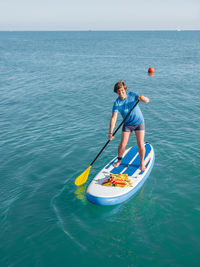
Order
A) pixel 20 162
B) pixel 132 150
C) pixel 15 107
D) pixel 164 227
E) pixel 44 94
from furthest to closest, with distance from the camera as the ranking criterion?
pixel 44 94 → pixel 15 107 → pixel 20 162 → pixel 132 150 → pixel 164 227

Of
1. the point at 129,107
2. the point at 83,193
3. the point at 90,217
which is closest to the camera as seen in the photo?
the point at 90,217

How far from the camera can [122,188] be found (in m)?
7.58

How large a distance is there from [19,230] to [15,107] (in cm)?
1321

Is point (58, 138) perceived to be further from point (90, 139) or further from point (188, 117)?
point (188, 117)

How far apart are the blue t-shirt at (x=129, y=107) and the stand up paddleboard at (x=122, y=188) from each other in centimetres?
186

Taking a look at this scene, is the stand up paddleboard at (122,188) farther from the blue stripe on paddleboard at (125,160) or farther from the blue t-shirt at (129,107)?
the blue t-shirt at (129,107)

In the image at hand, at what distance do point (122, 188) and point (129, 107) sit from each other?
2.60 meters

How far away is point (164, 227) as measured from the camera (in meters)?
6.75

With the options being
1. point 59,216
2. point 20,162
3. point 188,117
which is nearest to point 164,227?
point 59,216

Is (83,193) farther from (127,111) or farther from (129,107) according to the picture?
(129,107)

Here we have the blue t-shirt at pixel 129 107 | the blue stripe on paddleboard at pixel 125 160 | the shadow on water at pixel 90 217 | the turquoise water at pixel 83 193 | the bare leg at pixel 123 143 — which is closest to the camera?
the turquoise water at pixel 83 193

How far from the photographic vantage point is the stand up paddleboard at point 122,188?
726 centimetres

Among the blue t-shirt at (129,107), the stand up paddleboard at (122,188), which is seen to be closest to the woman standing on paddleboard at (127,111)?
the blue t-shirt at (129,107)

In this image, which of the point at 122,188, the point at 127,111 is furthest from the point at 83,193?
the point at 127,111
